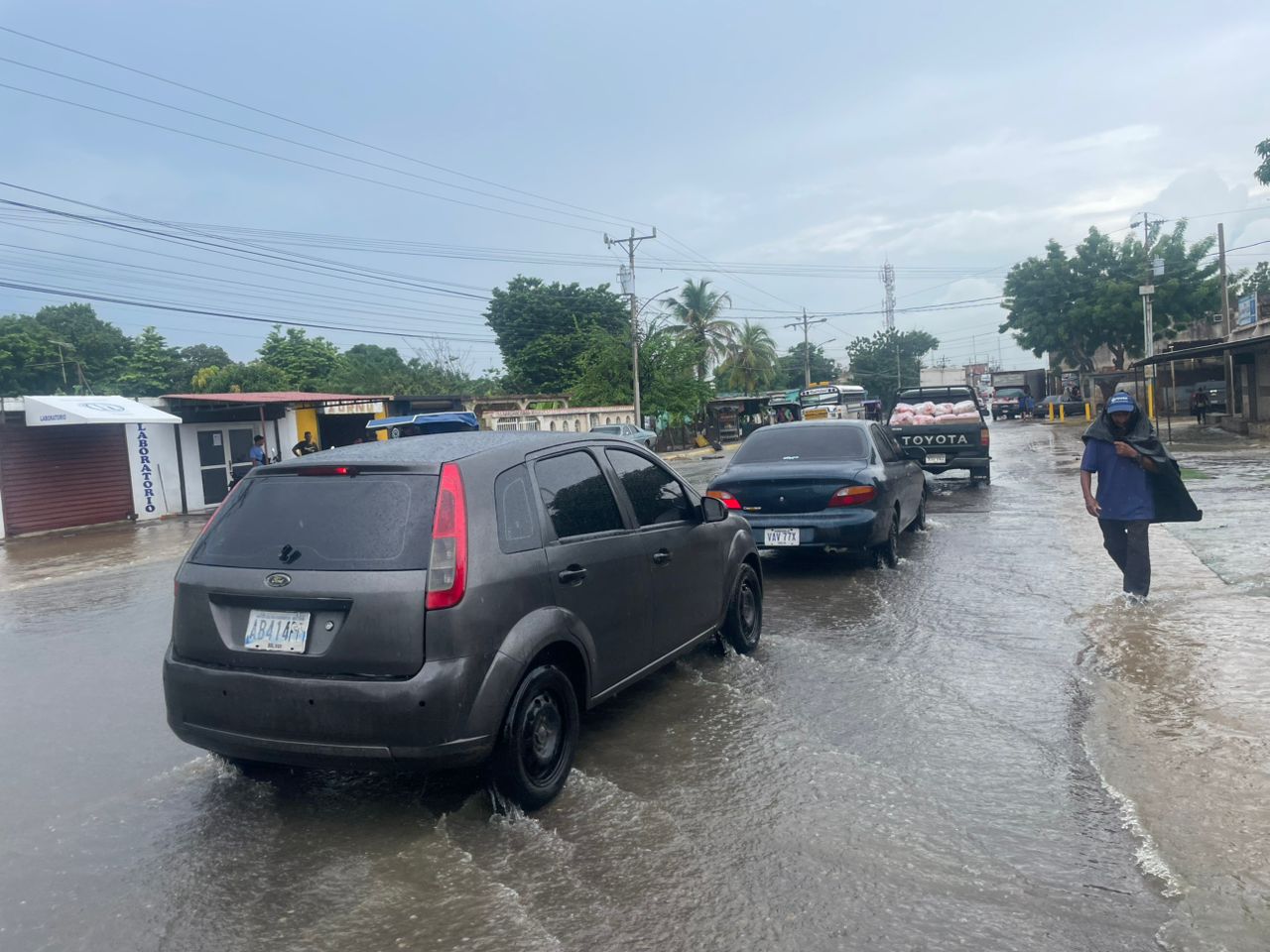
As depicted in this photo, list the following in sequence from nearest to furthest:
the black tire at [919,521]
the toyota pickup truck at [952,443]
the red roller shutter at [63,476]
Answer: the black tire at [919,521]
the toyota pickup truck at [952,443]
the red roller shutter at [63,476]

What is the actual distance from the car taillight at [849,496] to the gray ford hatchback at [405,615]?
4.59 metres

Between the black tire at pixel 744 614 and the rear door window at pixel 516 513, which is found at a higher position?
the rear door window at pixel 516 513

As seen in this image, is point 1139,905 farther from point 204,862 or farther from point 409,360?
point 409,360

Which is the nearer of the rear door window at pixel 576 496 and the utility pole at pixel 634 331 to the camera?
the rear door window at pixel 576 496

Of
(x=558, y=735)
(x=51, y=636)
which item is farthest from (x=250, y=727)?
(x=51, y=636)

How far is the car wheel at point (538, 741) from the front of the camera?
12.9 ft

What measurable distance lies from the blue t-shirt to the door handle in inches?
185

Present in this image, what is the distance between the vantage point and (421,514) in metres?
3.90

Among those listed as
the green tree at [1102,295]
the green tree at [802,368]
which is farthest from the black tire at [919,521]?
the green tree at [802,368]

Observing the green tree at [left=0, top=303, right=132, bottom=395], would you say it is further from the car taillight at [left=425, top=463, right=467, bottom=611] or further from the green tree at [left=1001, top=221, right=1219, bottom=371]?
the car taillight at [left=425, top=463, right=467, bottom=611]

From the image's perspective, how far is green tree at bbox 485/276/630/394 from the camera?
5419 cm

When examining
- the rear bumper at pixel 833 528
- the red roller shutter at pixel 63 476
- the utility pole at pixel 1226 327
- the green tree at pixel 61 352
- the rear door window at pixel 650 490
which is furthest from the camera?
the green tree at pixel 61 352

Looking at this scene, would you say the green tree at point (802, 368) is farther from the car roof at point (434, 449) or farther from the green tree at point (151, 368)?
the car roof at point (434, 449)

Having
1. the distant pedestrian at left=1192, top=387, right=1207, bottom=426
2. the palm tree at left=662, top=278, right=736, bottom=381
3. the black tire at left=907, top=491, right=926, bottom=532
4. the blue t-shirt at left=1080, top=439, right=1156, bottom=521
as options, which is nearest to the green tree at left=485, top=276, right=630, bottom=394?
the palm tree at left=662, top=278, right=736, bottom=381
